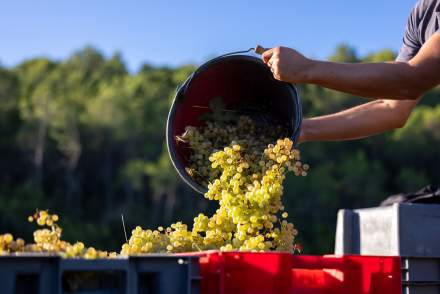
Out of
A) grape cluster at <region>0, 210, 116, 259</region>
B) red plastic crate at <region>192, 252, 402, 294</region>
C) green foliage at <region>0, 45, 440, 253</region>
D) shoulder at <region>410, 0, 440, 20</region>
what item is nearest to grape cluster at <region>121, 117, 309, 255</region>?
red plastic crate at <region>192, 252, 402, 294</region>

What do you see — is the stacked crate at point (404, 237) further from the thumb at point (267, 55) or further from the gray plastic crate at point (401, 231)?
the thumb at point (267, 55)

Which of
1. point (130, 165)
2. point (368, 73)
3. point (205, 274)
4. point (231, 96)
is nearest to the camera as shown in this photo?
point (205, 274)

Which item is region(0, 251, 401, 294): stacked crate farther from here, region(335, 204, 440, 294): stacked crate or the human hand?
the human hand

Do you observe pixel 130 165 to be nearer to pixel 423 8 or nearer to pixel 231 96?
pixel 231 96

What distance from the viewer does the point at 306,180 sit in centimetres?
4250

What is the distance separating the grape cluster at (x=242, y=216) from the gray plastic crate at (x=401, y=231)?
2.58ft

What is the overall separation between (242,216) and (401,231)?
1.01m

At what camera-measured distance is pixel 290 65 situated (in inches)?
105

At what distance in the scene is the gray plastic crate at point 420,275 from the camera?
2766 mm

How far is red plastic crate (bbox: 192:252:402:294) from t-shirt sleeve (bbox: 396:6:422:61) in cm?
129

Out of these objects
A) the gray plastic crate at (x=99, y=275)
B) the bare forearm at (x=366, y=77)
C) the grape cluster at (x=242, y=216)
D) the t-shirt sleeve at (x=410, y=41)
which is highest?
the t-shirt sleeve at (x=410, y=41)

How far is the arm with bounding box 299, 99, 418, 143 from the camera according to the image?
3299 millimetres

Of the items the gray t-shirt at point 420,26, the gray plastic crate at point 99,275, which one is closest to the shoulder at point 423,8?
the gray t-shirt at point 420,26

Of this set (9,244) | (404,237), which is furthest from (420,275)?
(9,244)
